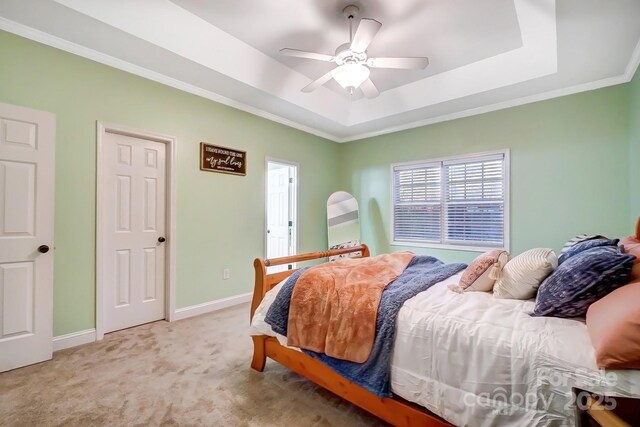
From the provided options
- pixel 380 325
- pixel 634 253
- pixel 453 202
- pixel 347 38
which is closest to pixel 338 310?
pixel 380 325

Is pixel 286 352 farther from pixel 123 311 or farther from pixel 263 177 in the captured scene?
pixel 263 177

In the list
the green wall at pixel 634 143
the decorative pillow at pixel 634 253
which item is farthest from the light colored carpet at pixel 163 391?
the green wall at pixel 634 143

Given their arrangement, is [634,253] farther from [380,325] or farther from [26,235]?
[26,235]

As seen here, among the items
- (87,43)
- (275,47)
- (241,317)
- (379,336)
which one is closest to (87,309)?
(241,317)

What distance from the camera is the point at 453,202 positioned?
4090 mm

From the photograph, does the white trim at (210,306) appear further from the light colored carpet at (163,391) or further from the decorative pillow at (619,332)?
the decorative pillow at (619,332)

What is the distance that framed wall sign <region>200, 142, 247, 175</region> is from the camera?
3391 millimetres

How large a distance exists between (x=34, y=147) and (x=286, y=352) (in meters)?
2.50

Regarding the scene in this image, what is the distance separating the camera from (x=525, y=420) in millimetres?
1091

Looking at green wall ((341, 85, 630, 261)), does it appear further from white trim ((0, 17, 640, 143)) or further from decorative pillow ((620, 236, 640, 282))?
decorative pillow ((620, 236, 640, 282))

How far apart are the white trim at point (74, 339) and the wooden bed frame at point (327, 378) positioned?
161cm

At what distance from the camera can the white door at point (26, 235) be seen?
2.13 meters

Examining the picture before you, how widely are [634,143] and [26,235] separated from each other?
17.9 feet

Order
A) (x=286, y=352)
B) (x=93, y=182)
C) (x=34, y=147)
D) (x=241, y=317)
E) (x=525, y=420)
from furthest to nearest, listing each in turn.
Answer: (x=241, y=317) < (x=93, y=182) < (x=34, y=147) < (x=286, y=352) < (x=525, y=420)
